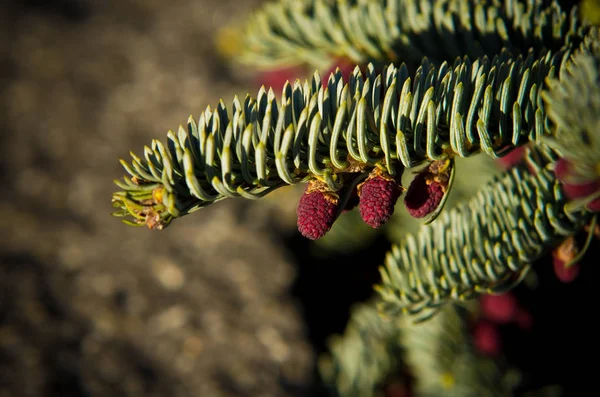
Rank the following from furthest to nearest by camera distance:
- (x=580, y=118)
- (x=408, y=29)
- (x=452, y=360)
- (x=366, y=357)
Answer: (x=366, y=357)
(x=452, y=360)
(x=408, y=29)
(x=580, y=118)

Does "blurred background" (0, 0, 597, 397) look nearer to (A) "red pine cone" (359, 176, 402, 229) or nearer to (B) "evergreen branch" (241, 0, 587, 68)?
(B) "evergreen branch" (241, 0, 587, 68)

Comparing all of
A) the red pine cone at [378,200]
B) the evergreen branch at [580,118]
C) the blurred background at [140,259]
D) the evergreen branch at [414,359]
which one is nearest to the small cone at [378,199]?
the red pine cone at [378,200]

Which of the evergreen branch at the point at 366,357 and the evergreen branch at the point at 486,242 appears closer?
the evergreen branch at the point at 486,242

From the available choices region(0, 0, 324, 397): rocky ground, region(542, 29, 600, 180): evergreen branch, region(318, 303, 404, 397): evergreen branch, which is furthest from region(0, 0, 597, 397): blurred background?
region(542, 29, 600, 180): evergreen branch

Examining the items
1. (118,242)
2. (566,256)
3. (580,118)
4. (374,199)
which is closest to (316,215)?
(374,199)

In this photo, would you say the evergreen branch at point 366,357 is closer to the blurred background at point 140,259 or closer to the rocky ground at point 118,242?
the blurred background at point 140,259

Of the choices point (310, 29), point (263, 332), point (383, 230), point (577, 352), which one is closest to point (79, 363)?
point (263, 332)

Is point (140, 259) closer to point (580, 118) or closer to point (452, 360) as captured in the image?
point (452, 360)
